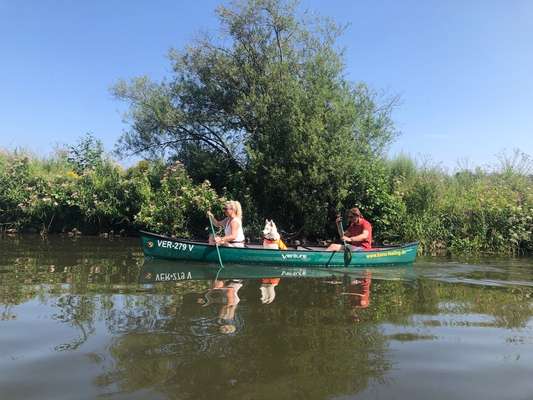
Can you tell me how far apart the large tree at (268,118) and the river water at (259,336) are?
677 centimetres

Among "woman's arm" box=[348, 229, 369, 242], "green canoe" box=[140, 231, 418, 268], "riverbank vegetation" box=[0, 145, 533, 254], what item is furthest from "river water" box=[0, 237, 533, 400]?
"riverbank vegetation" box=[0, 145, 533, 254]

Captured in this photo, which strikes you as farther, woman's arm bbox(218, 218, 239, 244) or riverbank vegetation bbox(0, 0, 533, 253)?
riverbank vegetation bbox(0, 0, 533, 253)

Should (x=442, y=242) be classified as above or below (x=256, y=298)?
above

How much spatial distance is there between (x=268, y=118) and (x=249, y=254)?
7.17 m

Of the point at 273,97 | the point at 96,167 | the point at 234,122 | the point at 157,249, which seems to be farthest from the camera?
the point at 96,167

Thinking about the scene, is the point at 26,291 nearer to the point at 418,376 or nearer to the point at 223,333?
the point at 223,333

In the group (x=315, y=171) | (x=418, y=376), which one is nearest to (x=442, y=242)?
(x=315, y=171)

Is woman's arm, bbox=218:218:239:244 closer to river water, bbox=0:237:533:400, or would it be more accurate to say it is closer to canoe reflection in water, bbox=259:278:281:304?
river water, bbox=0:237:533:400

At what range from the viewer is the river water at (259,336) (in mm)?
4469

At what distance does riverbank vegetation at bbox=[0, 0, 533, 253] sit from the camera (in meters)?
16.9

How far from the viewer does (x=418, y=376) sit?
189 inches

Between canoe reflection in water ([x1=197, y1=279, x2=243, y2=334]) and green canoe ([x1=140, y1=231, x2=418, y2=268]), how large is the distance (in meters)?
1.93

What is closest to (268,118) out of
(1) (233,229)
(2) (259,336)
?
(1) (233,229)

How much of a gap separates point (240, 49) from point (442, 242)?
997 cm
